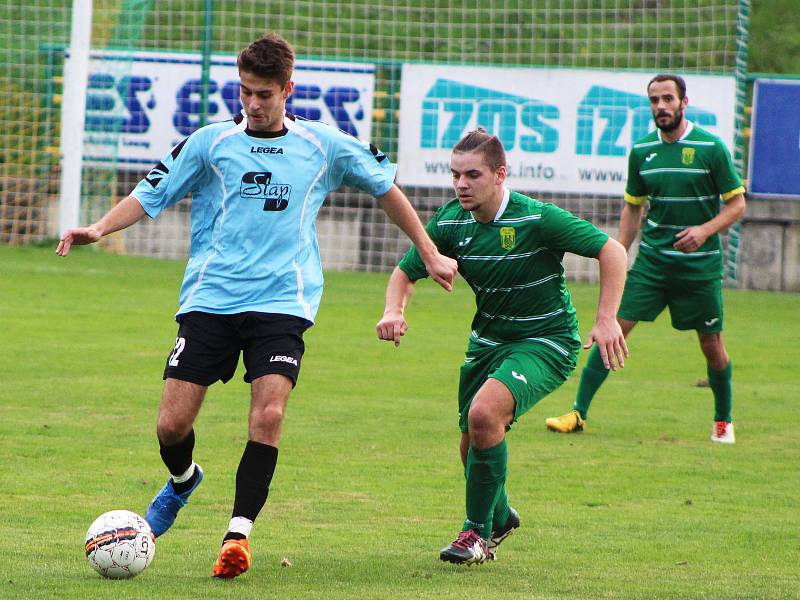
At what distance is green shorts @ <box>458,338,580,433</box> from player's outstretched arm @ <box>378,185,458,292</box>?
45cm

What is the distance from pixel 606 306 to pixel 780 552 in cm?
130

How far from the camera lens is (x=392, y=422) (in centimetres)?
976

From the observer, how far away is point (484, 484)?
5.95 meters

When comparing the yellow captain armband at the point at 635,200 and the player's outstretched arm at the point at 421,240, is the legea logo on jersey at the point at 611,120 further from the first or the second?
the player's outstretched arm at the point at 421,240

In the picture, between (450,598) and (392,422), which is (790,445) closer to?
(392,422)

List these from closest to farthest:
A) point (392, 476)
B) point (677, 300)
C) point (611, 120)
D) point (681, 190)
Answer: point (392, 476), point (681, 190), point (677, 300), point (611, 120)

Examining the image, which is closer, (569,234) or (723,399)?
(569,234)

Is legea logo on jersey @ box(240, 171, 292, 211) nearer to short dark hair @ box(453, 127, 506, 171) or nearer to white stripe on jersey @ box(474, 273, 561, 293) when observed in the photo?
short dark hair @ box(453, 127, 506, 171)

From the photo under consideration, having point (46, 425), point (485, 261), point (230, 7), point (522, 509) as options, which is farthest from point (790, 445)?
point (230, 7)

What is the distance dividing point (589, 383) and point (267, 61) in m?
4.50

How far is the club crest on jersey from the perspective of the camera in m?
6.19

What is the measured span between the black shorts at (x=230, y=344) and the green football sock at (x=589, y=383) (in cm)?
407

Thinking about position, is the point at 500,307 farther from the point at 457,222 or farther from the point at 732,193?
the point at 732,193

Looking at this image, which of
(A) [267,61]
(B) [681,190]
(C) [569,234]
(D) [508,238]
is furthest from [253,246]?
(B) [681,190]
